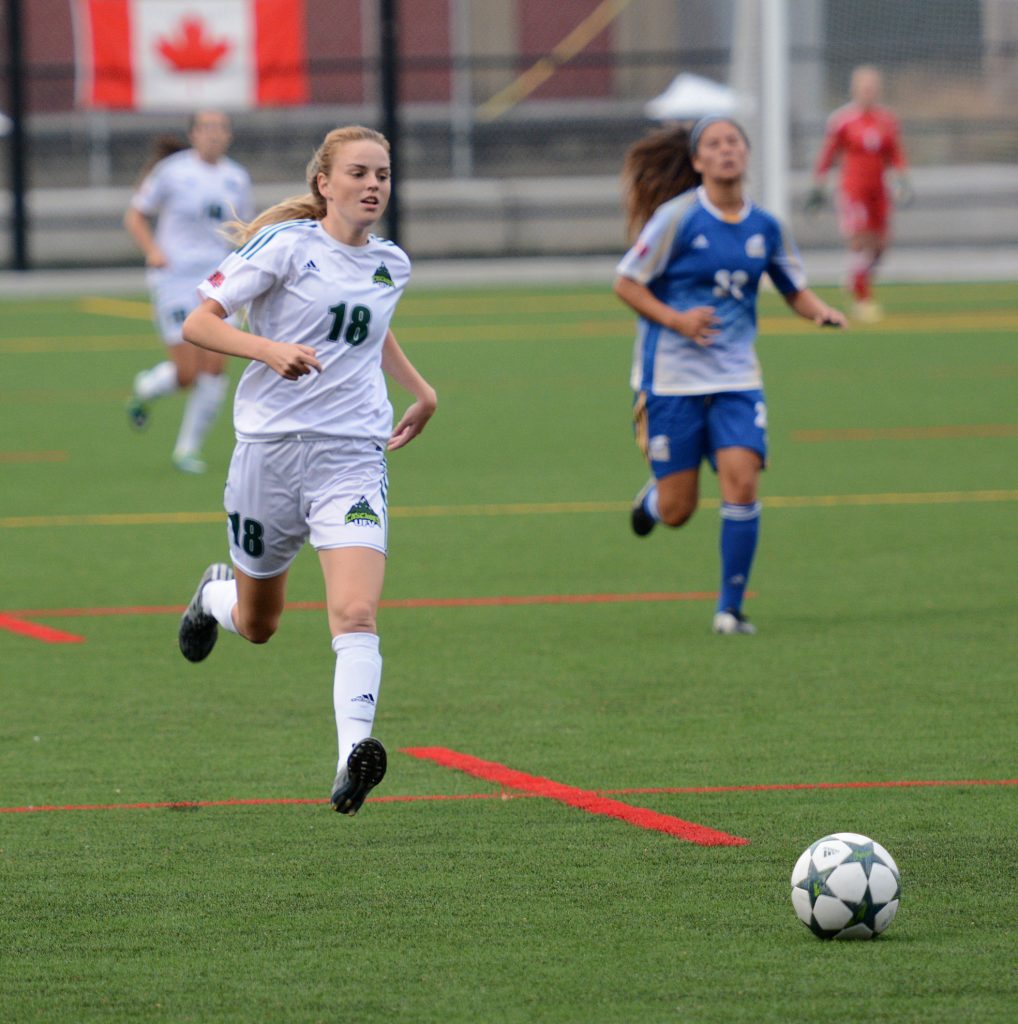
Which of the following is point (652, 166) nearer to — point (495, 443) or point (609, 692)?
point (609, 692)

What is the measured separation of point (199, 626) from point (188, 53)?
74.1 ft

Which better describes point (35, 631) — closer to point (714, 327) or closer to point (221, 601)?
point (221, 601)

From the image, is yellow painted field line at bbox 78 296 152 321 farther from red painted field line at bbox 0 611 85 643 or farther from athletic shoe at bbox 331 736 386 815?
athletic shoe at bbox 331 736 386 815

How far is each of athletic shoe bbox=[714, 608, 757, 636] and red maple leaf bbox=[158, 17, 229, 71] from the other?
21480mm

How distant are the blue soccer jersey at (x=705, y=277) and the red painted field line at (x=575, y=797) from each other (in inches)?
99.3

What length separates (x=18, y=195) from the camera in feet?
92.0

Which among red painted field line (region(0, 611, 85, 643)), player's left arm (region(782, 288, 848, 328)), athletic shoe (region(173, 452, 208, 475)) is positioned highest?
player's left arm (region(782, 288, 848, 328))

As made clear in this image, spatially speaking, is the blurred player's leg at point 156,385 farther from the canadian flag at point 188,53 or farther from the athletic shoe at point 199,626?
the canadian flag at point 188,53

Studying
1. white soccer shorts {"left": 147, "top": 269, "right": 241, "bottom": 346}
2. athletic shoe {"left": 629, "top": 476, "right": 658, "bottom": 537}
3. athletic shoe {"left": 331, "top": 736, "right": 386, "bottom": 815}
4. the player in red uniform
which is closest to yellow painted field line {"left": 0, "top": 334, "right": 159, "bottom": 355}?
the player in red uniform

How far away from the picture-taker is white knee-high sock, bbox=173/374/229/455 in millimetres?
13461

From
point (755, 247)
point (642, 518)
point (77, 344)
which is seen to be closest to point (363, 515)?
point (755, 247)

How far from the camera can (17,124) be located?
28.2 metres

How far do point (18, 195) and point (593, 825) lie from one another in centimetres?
2385

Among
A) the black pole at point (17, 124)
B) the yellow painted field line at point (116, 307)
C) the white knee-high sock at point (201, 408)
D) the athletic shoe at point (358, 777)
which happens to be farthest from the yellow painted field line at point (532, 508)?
the black pole at point (17, 124)
